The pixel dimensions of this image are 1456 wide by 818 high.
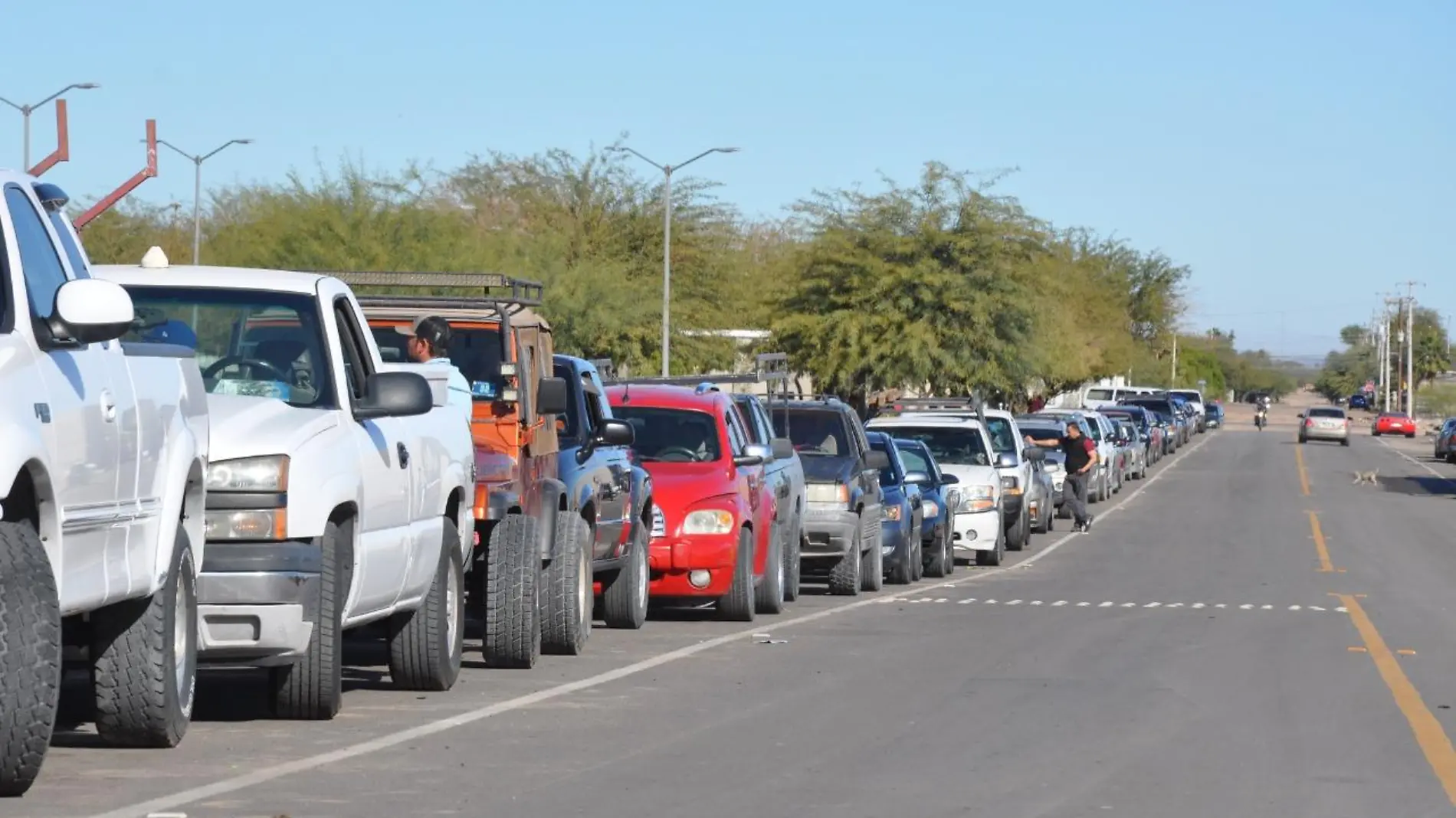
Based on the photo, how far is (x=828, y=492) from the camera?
21219 millimetres

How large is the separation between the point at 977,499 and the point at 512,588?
15779 millimetres

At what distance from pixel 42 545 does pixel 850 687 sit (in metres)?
6.49

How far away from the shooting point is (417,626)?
1157cm

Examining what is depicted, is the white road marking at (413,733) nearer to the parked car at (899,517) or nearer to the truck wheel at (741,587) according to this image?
the truck wheel at (741,587)

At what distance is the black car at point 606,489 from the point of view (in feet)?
48.6

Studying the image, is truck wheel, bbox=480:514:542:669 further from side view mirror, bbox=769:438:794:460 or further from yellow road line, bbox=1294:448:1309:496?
yellow road line, bbox=1294:448:1309:496

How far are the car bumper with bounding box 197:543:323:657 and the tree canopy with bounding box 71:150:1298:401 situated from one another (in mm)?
32478

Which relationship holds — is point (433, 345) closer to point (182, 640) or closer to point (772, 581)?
point (182, 640)

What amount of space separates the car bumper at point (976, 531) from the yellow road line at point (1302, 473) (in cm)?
2284

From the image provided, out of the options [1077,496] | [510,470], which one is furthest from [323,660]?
[1077,496]

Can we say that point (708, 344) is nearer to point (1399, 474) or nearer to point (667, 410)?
point (1399, 474)

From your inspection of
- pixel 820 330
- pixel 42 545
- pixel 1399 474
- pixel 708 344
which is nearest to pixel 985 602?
pixel 42 545

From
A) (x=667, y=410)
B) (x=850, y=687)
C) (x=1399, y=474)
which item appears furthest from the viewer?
(x=1399, y=474)

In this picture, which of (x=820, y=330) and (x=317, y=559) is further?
(x=820, y=330)
